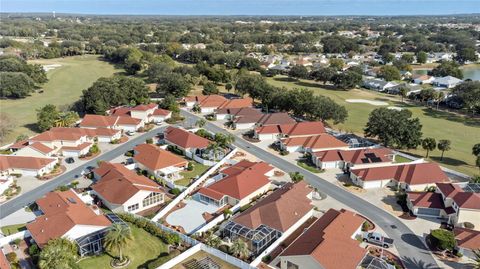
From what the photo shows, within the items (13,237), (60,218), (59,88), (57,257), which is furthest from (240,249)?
(59,88)

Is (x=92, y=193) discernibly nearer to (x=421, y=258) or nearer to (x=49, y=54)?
(x=421, y=258)

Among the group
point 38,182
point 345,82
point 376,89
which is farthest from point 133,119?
point 376,89

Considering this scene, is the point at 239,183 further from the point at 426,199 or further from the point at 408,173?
the point at 408,173

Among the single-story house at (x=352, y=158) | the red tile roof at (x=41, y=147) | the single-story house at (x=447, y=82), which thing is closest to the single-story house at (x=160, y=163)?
the red tile roof at (x=41, y=147)

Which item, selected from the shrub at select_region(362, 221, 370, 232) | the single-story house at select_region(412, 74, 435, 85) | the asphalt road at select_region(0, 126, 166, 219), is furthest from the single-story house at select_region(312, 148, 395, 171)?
the single-story house at select_region(412, 74, 435, 85)

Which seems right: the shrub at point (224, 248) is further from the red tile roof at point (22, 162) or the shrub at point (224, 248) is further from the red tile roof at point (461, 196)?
the red tile roof at point (22, 162)

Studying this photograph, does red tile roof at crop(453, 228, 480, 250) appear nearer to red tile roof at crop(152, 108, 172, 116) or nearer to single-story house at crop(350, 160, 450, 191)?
single-story house at crop(350, 160, 450, 191)

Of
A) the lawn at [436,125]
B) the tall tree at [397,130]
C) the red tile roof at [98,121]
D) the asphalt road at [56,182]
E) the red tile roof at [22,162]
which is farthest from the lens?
the red tile roof at [98,121]
